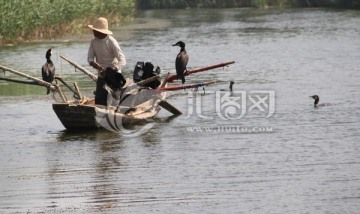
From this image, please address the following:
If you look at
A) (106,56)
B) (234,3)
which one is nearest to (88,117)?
(106,56)

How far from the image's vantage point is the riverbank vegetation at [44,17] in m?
37.1

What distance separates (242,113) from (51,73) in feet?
13.8

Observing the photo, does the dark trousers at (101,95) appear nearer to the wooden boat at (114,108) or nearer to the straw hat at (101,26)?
the wooden boat at (114,108)

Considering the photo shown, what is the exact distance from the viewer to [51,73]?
21.6 meters

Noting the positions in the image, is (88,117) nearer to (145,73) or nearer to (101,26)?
(101,26)

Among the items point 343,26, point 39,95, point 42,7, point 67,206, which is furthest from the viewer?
point 343,26

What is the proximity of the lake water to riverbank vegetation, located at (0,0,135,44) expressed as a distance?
645cm

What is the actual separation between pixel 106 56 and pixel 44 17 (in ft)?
77.1

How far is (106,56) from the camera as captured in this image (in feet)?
56.6

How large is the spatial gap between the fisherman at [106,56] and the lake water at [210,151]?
0.87 m

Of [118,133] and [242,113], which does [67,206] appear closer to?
[118,133]

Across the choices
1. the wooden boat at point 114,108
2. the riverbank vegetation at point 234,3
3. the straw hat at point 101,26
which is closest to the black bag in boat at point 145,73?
the wooden boat at point 114,108

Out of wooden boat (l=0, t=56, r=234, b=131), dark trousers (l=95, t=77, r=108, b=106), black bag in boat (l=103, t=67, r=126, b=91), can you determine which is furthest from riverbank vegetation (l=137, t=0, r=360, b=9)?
black bag in boat (l=103, t=67, r=126, b=91)

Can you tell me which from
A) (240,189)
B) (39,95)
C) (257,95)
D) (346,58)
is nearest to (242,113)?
(257,95)
